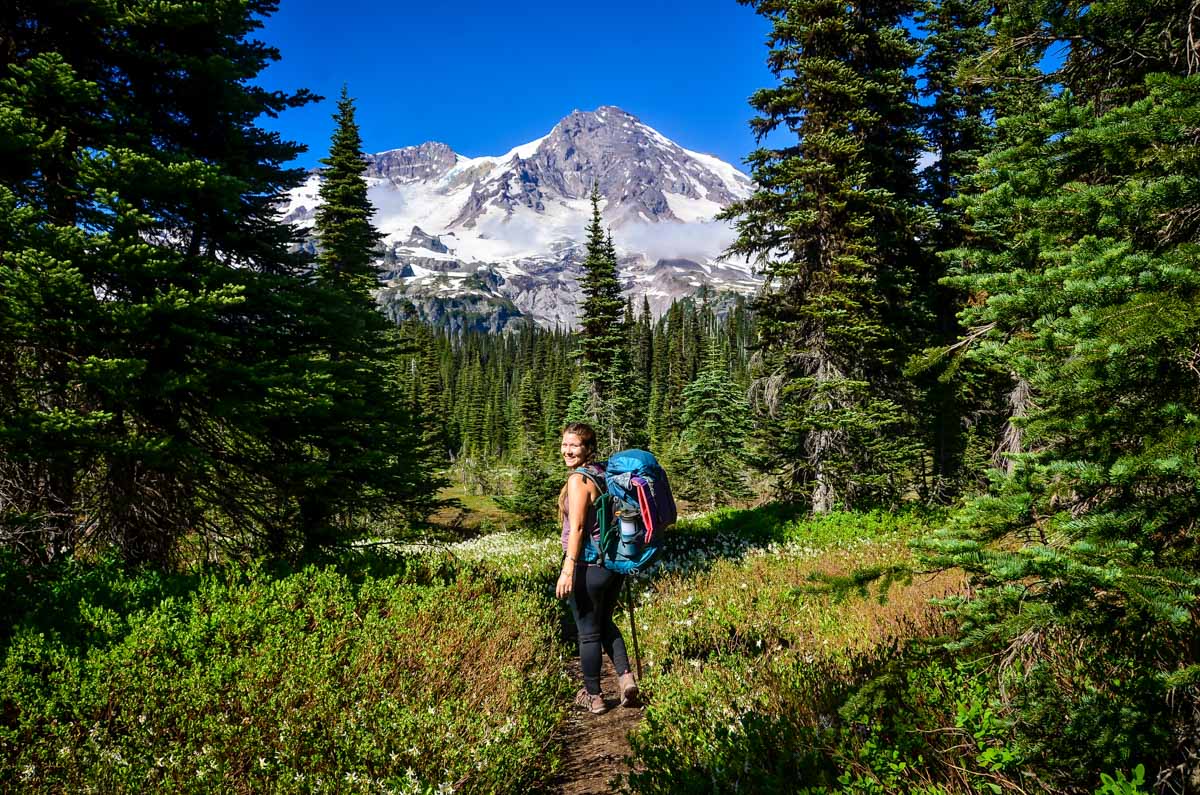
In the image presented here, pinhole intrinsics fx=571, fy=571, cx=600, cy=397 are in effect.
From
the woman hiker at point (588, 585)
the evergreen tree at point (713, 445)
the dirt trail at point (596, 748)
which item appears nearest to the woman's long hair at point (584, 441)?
the woman hiker at point (588, 585)

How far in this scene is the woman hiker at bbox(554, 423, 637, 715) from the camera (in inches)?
203

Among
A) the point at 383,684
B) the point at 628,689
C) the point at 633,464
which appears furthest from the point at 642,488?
the point at 383,684

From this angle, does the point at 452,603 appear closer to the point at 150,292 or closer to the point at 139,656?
the point at 139,656

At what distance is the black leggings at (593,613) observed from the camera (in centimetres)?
527

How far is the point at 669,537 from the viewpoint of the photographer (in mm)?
14078

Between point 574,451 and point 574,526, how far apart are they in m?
0.72

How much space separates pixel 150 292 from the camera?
701 cm

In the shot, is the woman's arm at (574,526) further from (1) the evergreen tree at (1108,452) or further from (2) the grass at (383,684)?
(1) the evergreen tree at (1108,452)

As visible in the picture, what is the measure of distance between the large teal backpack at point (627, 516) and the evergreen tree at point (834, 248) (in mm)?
8373

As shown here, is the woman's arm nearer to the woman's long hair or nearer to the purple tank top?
the purple tank top

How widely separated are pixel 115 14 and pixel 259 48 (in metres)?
2.05

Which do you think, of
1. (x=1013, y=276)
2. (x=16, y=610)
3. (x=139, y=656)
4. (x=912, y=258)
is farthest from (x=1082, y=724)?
(x=912, y=258)

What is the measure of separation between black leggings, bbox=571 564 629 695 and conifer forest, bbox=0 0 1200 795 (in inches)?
16.3

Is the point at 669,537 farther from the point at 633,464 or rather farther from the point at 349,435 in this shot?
the point at 633,464
